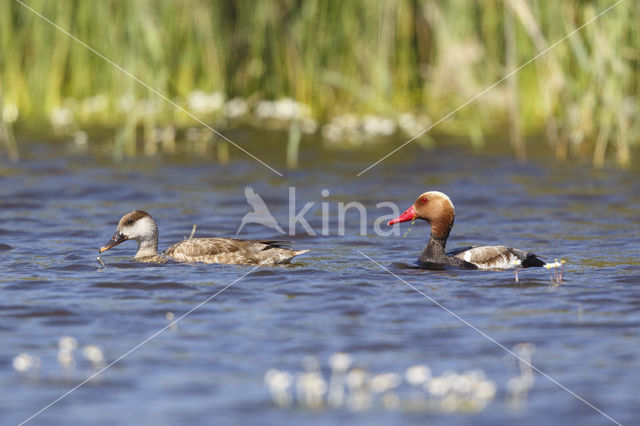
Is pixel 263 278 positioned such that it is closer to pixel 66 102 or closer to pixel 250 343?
pixel 250 343

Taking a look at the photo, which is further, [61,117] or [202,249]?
[61,117]

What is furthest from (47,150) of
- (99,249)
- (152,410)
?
(152,410)

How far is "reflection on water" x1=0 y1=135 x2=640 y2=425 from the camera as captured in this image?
17.5 feet

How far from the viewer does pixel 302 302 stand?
7207 mm

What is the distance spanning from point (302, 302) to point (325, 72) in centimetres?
638

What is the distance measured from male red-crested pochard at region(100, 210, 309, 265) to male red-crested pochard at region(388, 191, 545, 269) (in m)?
1.05

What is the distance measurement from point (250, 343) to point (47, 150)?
354 inches

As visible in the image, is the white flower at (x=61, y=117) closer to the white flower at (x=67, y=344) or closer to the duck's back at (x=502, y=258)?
the duck's back at (x=502, y=258)

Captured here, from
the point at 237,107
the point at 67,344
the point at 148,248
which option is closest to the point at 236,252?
the point at 148,248

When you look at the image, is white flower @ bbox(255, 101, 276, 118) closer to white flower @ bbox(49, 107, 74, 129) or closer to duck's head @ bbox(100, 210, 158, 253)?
white flower @ bbox(49, 107, 74, 129)

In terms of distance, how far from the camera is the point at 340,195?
1209cm

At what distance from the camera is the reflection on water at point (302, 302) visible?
5328 mm

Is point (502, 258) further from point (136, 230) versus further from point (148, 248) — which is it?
point (136, 230)

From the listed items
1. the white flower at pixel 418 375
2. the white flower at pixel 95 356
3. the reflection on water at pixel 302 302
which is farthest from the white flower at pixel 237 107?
→ the white flower at pixel 418 375
